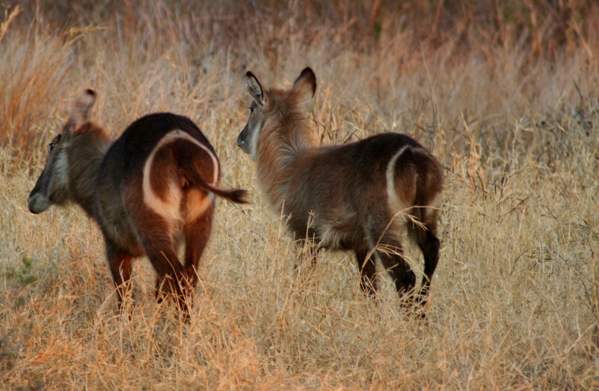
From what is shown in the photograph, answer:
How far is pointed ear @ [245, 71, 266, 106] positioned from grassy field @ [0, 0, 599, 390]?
78cm

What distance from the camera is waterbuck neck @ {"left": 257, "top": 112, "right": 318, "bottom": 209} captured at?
16.9 feet

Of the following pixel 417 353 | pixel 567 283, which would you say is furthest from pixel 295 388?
pixel 567 283

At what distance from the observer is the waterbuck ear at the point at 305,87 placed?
541 centimetres

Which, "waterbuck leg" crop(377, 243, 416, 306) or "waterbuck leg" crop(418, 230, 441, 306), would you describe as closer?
"waterbuck leg" crop(377, 243, 416, 306)

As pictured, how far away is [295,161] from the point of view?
5.11 m

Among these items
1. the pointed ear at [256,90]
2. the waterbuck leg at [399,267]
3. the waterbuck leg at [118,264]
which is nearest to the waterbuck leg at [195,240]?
the waterbuck leg at [118,264]

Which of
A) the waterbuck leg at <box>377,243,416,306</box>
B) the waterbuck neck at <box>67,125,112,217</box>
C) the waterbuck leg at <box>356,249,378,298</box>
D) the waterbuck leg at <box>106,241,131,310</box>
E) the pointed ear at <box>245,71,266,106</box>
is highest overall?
the pointed ear at <box>245,71,266,106</box>

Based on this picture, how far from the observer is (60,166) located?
469 cm

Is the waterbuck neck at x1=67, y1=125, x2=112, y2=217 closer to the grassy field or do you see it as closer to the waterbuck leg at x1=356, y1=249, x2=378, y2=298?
the grassy field

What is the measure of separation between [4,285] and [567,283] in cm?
289

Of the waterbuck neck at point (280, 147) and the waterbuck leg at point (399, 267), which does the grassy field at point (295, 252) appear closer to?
the waterbuck leg at point (399, 267)

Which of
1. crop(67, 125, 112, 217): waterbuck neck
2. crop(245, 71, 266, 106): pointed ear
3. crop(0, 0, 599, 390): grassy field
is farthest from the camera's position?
crop(245, 71, 266, 106): pointed ear

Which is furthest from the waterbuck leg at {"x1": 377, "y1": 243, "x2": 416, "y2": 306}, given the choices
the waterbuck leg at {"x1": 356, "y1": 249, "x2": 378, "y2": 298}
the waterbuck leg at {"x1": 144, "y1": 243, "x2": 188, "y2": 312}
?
the waterbuck leg at {"x1": 144, "y1": 243, "x2": 188, "y2": 312}

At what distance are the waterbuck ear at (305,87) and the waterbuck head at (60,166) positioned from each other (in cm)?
134
